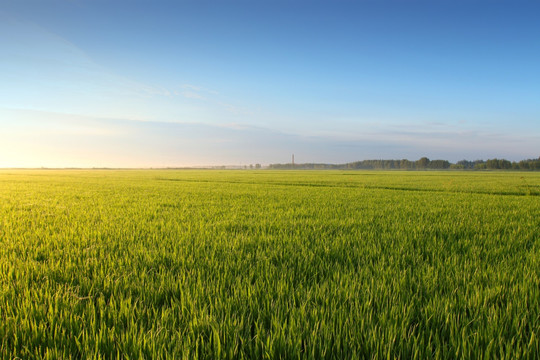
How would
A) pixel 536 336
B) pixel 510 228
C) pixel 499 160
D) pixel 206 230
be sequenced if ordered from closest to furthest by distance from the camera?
pixel 536 336
pixel 206 230
pixel 510 228
pixel 499 160

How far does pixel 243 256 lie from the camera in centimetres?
366

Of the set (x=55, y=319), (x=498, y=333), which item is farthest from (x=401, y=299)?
(x=55, y=319)

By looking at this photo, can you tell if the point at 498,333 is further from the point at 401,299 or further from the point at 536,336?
the point at 401,299

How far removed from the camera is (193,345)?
66.0 inches

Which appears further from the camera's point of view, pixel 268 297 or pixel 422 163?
pixel 422 163

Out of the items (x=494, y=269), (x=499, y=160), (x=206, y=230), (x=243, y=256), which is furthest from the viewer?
(x=499, y=160)

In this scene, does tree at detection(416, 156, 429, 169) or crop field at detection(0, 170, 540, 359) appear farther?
tree at detection(416, 156, 429, 169)

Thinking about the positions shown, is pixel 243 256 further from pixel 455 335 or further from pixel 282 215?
pixel 282 215

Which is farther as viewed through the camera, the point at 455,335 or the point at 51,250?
the point at 51,250

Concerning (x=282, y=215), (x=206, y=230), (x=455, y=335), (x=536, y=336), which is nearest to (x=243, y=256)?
(x=206, y=230)

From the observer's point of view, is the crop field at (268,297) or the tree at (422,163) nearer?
the crop field at (268,297)

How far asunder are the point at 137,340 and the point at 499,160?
209016mm

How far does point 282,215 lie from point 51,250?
4.89 m

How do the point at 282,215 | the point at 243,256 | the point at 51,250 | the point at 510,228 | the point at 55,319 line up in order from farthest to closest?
the point at 282,215 < the point at 510,228 < the point at 51,250 < the point at 243,256 < the point at 55,319
